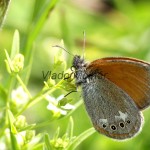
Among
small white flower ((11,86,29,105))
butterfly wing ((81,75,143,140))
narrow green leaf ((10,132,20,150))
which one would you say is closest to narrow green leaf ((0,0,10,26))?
narrow green leaf ((10,132,20,150))

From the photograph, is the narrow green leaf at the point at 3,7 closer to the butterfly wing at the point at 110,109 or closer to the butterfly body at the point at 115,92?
the butterfly body at the point at 115,92

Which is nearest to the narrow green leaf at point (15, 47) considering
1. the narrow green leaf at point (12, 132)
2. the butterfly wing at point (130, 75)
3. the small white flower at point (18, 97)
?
the small white flower at point (18, 97)

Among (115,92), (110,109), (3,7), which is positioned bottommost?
(110,109)

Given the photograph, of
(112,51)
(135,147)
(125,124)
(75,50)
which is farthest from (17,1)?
(125,124)

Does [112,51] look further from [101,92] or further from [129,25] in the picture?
[101,92]

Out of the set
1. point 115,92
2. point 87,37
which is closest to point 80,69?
point 115,92

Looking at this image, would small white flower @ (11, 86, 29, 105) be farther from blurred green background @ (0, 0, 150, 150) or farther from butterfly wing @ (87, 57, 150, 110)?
blurred green background @ (0, 0, 150, 150)

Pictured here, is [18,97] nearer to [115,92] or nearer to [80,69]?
[80,69]
